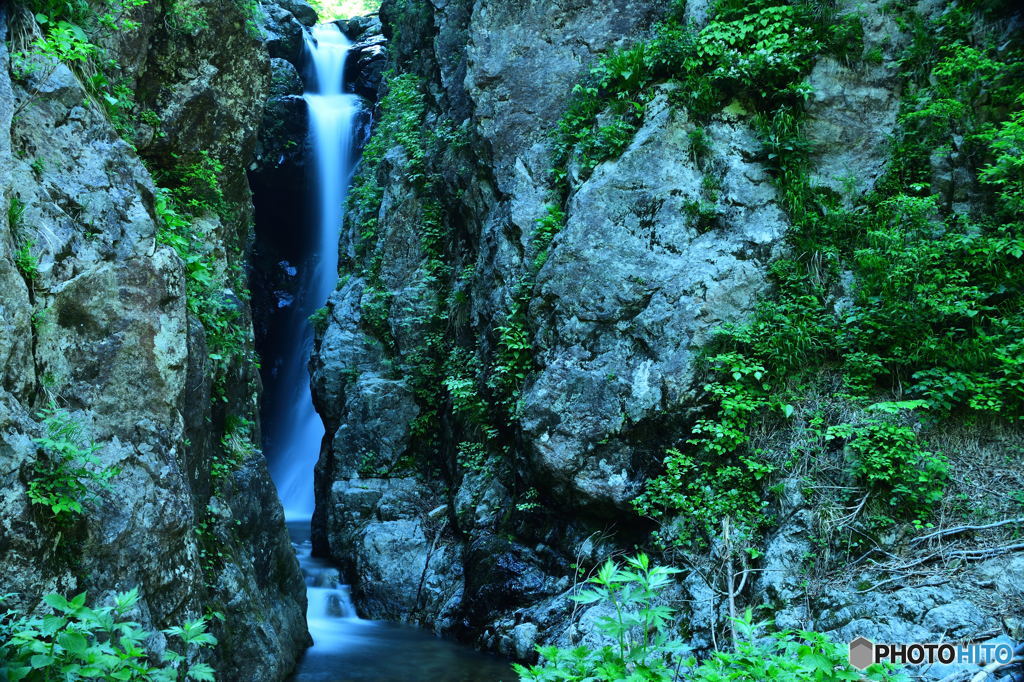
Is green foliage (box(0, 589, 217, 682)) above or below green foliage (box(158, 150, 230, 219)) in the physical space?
below

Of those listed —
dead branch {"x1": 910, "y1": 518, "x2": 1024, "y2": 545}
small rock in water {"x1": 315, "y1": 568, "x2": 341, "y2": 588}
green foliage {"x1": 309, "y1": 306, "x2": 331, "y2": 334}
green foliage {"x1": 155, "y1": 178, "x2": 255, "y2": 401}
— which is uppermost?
green foliage {"x1": 309, "y1": 306, "x2": 331, "y2": 334}

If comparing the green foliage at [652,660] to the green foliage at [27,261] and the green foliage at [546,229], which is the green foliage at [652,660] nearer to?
the green foliage at [27,261]

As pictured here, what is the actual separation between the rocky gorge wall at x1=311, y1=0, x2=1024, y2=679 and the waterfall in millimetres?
5329

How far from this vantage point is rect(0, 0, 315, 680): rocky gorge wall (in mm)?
4598

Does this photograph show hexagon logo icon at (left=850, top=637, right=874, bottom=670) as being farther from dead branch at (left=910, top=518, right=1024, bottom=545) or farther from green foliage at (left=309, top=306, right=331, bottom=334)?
green foliage at (left=309, top=306, right=331, bottom=334)

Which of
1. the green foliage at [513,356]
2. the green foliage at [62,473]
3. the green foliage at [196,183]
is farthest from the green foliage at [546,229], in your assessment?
the green foliage at [62,473]

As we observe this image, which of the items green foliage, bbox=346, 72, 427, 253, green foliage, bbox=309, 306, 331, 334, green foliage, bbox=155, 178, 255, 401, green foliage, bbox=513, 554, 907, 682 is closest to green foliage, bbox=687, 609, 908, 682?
green foliage, bbox=513, 554, 907, 682

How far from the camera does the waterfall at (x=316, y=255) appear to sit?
Answer: 59.0 ft

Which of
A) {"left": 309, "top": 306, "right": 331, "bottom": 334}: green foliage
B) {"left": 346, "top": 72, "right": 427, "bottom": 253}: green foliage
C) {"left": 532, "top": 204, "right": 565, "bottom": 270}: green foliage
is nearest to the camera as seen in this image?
{"left": 532, "top": 204, "right": 565, "bottom": 270}: green foliage

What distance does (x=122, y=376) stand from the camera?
5.38 m

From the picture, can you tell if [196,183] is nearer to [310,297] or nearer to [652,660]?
[652,660]

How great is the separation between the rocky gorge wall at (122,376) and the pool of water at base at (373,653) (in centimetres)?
65

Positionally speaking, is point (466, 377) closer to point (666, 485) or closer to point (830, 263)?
point (666, 485)

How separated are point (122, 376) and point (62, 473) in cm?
107
